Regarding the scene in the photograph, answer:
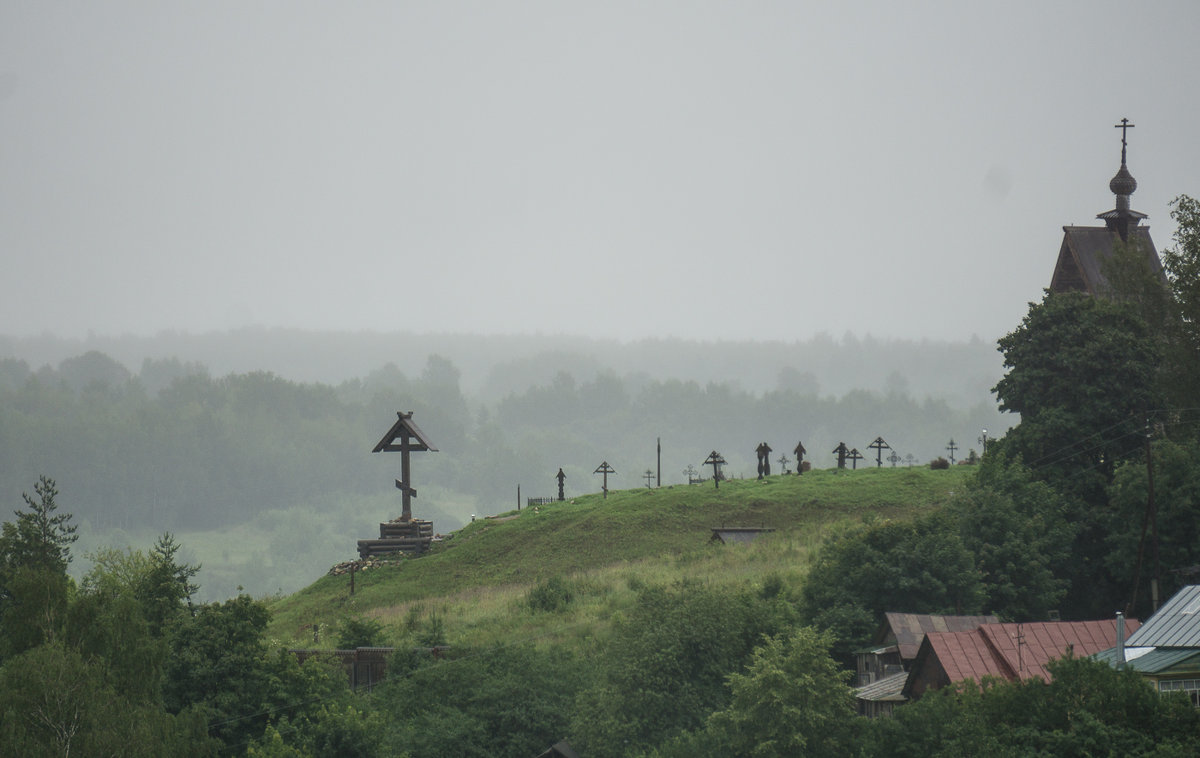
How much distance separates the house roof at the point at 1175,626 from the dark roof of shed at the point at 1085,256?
3832 cm

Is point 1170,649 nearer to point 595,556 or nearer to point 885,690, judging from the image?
point 885,690

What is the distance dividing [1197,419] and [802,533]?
19440mm

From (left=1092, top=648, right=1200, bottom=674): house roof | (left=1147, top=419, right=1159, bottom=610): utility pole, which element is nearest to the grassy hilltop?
(left=1147, top=419, right=1159, bottom=610): utility pole

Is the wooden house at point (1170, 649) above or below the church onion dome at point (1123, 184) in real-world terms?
below

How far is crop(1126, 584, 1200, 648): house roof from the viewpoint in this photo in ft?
105

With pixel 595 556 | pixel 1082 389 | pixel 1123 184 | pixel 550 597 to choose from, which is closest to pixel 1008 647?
pixel 1082 389

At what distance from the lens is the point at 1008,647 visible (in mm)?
35312

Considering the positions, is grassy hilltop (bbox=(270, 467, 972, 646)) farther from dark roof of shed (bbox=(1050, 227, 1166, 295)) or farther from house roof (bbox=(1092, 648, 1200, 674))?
house roof (bbox=(1092, 648, 1200, 674))

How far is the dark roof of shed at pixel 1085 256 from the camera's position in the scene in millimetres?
70312

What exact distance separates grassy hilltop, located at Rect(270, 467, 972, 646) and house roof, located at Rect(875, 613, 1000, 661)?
9.07 meters

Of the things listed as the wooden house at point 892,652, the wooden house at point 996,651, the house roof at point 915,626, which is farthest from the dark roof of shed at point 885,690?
the house roof at point 915,626

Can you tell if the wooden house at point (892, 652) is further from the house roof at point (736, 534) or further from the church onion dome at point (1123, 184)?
the church onion dome at point (1123, 184)

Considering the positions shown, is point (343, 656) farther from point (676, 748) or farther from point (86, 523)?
point (86, 523)

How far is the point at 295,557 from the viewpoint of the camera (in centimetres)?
19075
